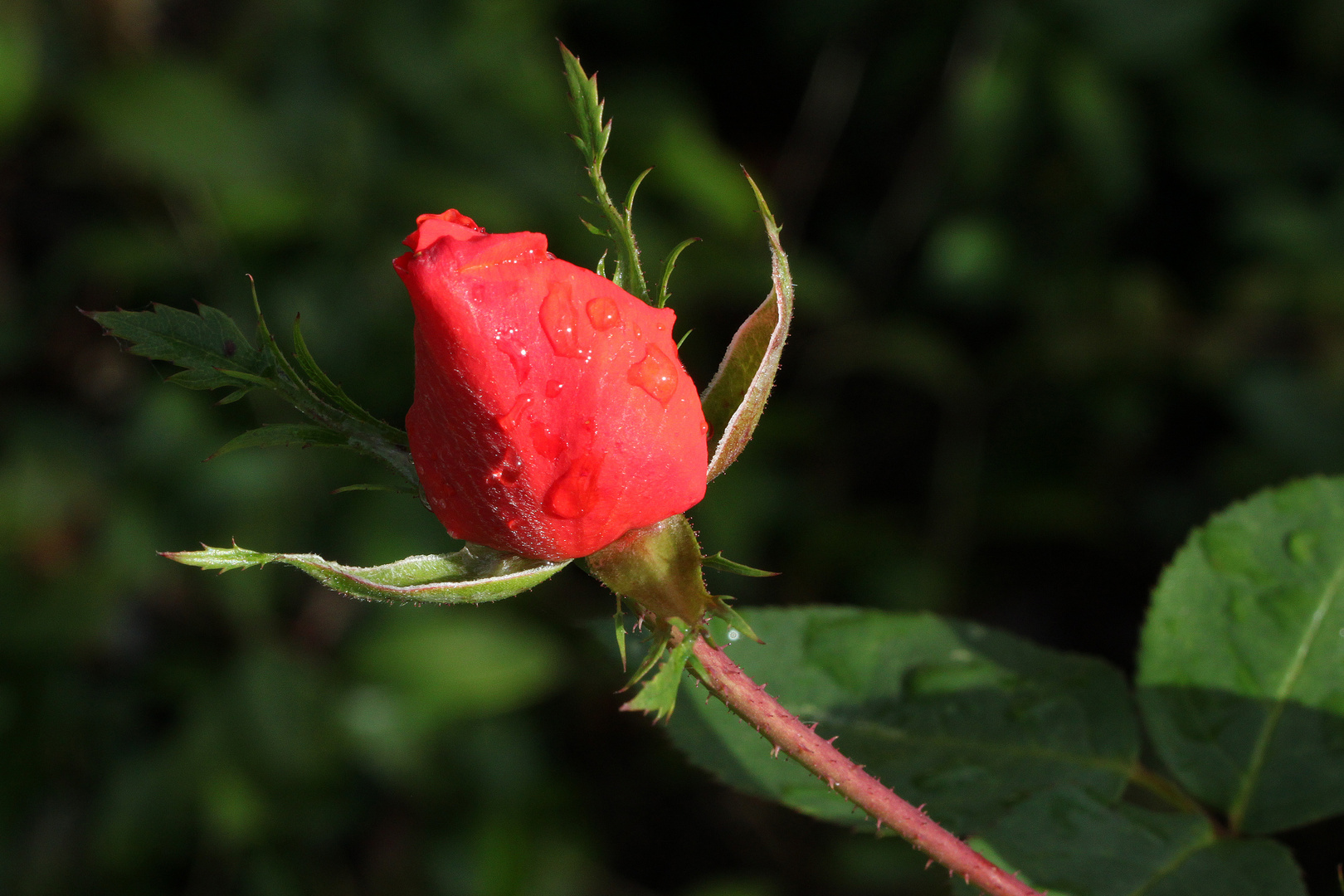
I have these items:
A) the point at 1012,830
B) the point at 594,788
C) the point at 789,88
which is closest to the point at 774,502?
the point at 594,788

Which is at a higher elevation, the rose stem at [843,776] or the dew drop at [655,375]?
the dew drop at [655,375]

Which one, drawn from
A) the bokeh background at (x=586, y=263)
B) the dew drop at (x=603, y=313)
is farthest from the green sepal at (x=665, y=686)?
the bokeh background at (x=586, y=263)

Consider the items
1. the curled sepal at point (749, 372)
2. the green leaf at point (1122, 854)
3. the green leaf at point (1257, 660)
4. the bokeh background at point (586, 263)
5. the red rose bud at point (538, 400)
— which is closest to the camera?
the red rose bud at point (538, 400)

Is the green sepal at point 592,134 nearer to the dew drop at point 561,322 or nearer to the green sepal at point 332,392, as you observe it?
the dew drop at point 561,322

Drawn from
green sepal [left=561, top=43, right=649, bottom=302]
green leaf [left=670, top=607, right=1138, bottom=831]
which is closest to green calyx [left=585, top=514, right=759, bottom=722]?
green sepal [left=561, top=43, right=649, bottom=302]

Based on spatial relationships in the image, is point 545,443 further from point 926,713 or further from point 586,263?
point 586,263

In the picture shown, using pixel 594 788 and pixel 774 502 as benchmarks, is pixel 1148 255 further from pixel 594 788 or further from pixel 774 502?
pixel 594 788
